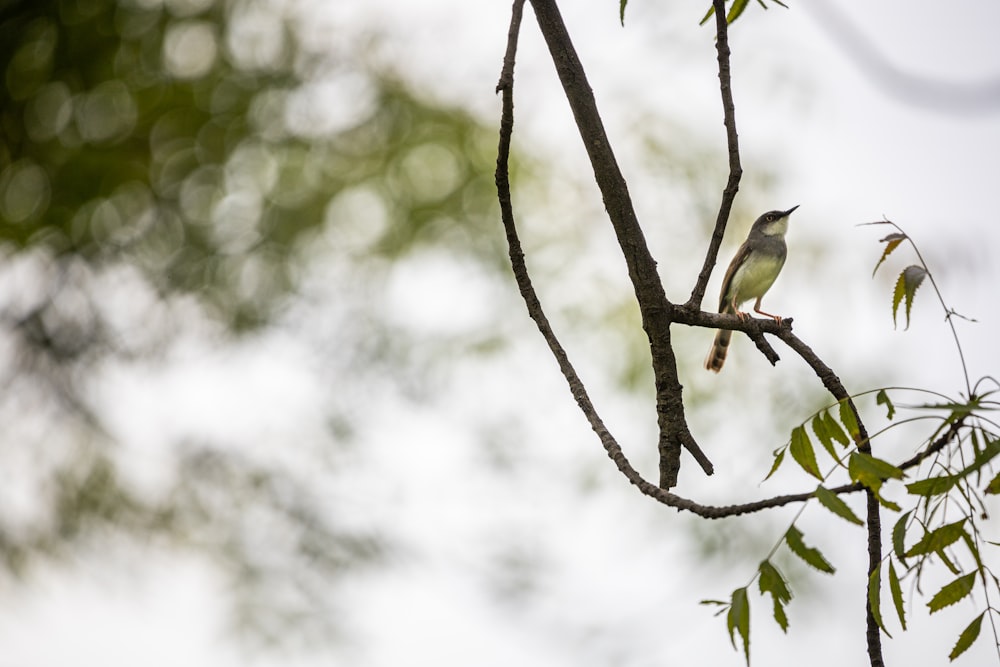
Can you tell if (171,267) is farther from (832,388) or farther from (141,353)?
(832,388)

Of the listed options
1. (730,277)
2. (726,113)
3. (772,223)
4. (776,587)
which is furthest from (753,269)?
(776,587)

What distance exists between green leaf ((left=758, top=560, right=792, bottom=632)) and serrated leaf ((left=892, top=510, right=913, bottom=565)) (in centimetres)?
14

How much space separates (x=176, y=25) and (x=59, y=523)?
3.32 metres

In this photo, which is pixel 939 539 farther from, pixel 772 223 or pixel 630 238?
pixel 772 223

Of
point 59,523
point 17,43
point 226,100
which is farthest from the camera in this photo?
point 59,523

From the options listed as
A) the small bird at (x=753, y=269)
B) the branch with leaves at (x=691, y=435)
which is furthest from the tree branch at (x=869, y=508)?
the small bird at (x=753, y=269)

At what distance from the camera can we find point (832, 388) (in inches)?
45.3

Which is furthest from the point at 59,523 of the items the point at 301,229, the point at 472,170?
the point at 472,170

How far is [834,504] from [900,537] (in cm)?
11

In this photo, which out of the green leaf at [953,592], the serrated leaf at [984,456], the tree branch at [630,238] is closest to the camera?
the serrated leaf at [984,456]

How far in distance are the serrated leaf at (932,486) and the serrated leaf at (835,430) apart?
0.28 ft

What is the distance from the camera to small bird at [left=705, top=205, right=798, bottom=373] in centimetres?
271

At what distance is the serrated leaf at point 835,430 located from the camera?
1.08 meters

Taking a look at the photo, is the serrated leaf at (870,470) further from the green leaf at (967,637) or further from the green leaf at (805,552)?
the green leaf at (967,637)
